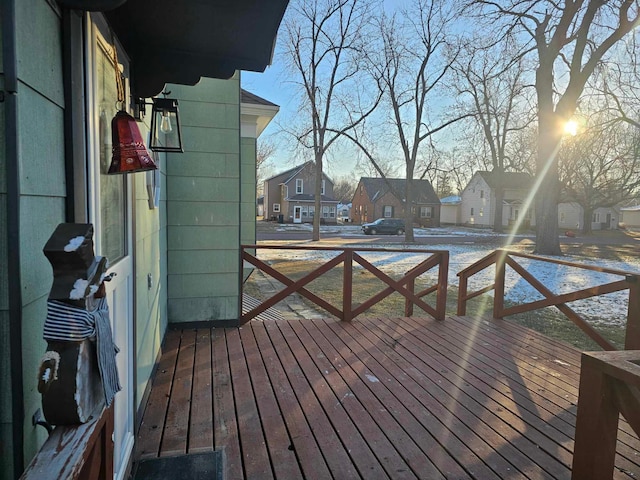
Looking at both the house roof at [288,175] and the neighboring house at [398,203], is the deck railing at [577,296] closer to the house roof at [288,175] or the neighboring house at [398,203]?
the neighboring house at [398,203]

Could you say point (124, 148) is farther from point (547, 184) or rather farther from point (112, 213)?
point (547, 184)

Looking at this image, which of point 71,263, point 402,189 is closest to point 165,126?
point 71,263

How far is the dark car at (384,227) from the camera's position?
27.9 meters

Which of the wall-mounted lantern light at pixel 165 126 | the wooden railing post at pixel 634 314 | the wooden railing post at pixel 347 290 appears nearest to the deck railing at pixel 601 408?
the wooden railing post at pixel 634 314

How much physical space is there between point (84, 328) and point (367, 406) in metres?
2.25

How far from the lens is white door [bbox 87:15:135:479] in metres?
1.35

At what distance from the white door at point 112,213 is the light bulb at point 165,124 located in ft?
1.77

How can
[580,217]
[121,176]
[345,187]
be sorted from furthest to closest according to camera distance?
[345,187] → [580,217] → [121,176]

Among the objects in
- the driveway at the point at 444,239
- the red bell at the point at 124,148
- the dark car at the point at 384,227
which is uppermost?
the red bell at the point at 124,148

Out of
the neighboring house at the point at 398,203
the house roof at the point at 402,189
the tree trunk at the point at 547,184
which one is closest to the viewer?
the tree trunk at the point at 547,184

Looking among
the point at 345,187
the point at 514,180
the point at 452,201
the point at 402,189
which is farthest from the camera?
the point at 345,187

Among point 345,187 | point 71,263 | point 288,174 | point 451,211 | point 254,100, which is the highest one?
point 345,187

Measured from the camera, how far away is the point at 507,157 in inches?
1057

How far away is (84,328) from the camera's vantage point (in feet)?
2.63
